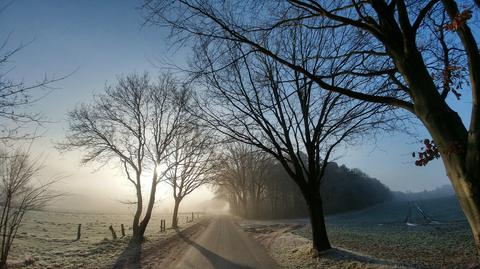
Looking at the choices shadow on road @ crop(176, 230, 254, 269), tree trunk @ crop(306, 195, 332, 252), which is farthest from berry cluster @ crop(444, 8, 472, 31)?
tree trunk @ crop(306, 195, 332, 252)

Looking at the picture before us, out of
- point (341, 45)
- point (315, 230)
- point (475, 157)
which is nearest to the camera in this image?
point (475, 157)

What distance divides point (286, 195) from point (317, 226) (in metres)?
53.6

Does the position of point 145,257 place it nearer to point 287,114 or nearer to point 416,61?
point 287,114

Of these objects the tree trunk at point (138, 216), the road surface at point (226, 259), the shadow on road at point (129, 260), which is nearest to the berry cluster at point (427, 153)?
the road surface at point (226, 259)

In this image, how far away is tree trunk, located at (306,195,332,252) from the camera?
11.0 m


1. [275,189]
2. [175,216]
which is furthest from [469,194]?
[275,189]

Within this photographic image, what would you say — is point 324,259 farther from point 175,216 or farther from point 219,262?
point 175,216

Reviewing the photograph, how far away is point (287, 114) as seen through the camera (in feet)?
39.9

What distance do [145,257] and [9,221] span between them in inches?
193

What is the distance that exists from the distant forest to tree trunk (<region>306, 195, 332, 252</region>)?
133 ft

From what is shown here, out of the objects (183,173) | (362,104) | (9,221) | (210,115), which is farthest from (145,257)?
(183,173)

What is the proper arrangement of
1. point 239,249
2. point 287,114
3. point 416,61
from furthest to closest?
point 239,249 → point 287,114 → point 416,61

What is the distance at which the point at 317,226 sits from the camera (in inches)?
444

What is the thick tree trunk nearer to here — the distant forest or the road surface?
the road surface
